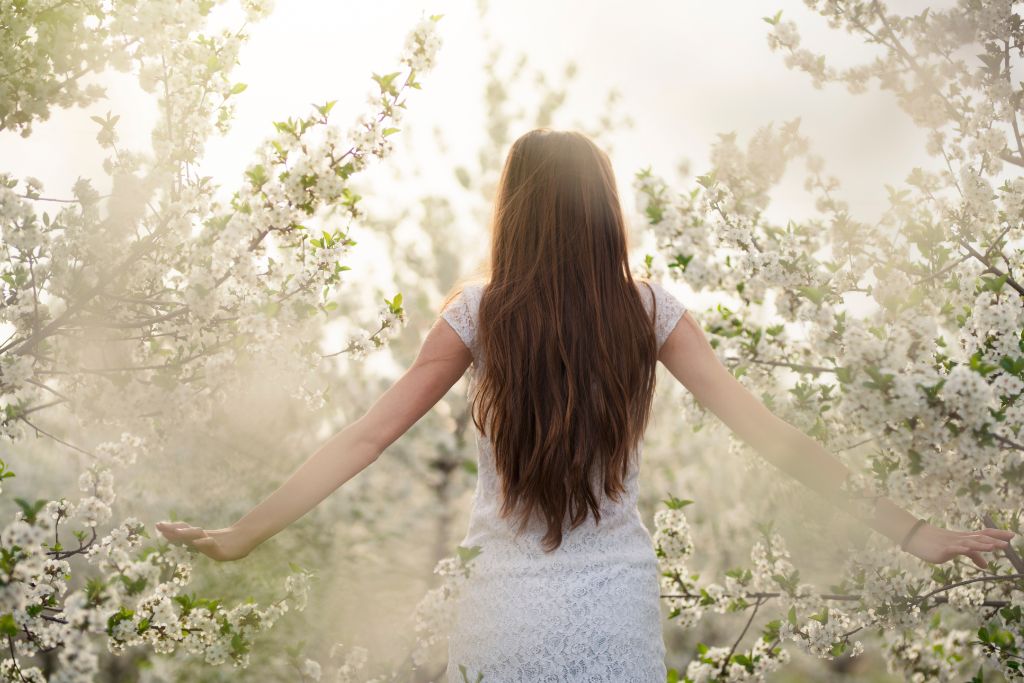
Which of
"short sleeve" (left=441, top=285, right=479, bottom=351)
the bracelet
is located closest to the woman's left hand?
"short sleeve" (left=441, top=285, right=479, bottom=351)

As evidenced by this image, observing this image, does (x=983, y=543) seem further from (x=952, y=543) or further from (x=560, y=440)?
(x=560, y=440)

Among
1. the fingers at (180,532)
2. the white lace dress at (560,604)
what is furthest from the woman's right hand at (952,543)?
the fingers at (180,532)

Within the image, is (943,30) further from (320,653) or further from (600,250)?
(320,653)

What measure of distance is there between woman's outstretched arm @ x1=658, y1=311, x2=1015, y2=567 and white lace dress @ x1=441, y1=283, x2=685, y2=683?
10.9 inches

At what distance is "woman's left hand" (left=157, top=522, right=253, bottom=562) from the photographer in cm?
178

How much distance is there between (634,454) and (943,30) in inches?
89.9

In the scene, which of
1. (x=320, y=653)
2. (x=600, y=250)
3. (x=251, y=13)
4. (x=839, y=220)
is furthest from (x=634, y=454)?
(x=320, y=653)

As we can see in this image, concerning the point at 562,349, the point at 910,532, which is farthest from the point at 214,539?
the point at 910,532

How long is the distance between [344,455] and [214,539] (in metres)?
0.33

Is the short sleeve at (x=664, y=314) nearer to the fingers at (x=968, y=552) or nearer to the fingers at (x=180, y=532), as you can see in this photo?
the fingers at (x=968, y=552)

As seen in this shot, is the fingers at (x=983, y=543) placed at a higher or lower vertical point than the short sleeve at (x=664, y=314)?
lower

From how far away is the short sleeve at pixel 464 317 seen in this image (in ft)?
6.11

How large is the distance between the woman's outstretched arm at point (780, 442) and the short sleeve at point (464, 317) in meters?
0.45

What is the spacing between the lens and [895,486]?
1.77 meters
